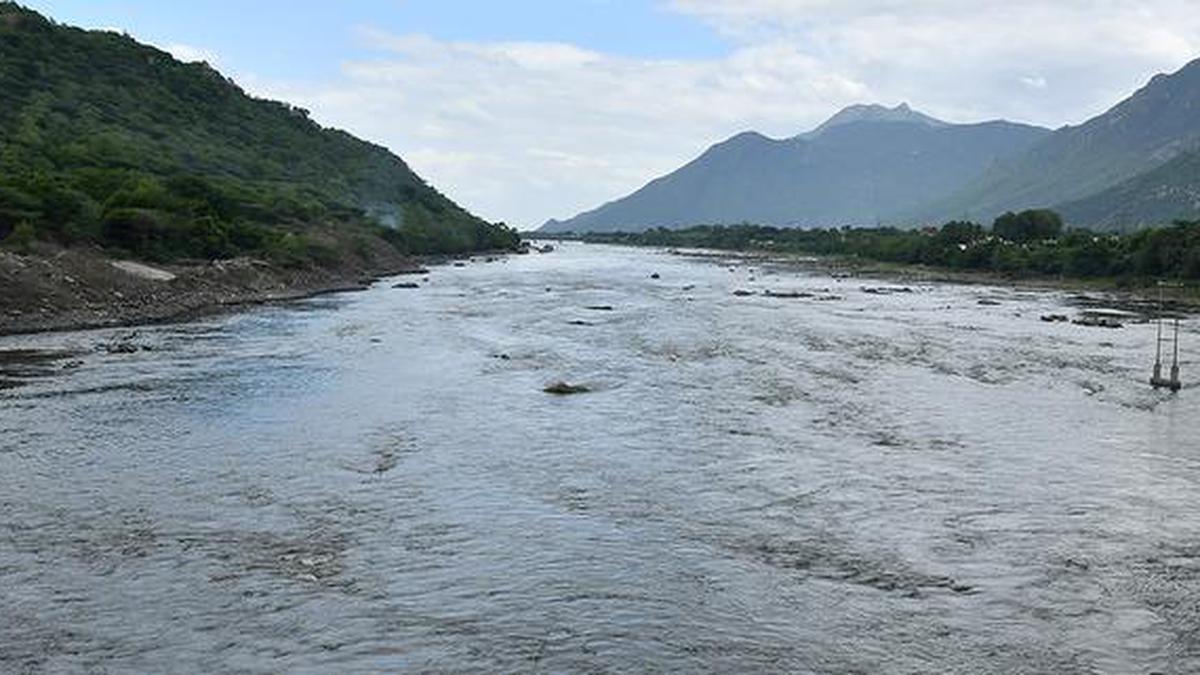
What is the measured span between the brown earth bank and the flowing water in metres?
5.06

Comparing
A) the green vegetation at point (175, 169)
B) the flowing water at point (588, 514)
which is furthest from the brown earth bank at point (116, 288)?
the flowing water at point (588, 514)

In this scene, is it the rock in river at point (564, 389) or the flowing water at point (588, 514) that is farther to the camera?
the rock in river at point (564, 389)

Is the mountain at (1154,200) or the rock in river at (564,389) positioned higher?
the mountain at (1154,200)

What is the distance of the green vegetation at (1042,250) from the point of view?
80.6 meters

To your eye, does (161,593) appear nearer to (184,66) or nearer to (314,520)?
(314,520)

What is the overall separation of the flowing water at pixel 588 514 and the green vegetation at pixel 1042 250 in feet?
162

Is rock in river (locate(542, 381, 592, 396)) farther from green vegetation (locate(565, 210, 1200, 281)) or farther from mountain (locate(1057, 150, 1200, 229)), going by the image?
mountain (locate(1057, 150, 1200, 229))

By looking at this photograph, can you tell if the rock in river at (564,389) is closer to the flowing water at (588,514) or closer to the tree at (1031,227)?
the flowing water at (588,514)

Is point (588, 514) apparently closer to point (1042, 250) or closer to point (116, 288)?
point (116, 288)

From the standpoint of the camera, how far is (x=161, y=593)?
1325 cm

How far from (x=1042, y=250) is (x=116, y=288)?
8303 cm

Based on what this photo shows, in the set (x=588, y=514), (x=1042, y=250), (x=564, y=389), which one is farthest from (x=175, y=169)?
(x=588, y=514)

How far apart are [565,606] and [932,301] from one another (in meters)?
63.3

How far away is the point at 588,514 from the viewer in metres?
17.6
